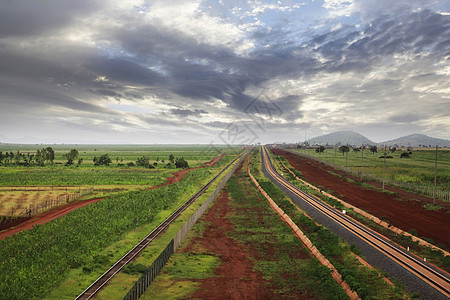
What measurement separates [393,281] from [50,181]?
271 ft

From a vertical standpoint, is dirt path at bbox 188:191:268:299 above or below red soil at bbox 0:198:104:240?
above

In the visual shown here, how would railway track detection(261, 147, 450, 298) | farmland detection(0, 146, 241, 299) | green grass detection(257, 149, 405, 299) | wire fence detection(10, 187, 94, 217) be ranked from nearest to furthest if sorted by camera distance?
green grass detection(257, 149, 405, 299) → farmland detection(0, 146, 241, 299) → railway track detection(261, 147, 450, 298) → wire fence detection(10, 187, 94, 217)

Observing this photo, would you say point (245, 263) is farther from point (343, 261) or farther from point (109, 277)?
point (109, 277)

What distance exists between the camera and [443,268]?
882 inches

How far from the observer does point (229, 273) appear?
22469 millimetres

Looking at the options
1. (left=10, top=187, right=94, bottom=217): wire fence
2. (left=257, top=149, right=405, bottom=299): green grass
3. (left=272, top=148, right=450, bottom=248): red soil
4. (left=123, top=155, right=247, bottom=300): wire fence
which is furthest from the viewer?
(left=10, top=187, right=94, bottom=217): wire fence

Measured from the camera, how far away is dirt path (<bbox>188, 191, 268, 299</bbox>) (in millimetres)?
19172

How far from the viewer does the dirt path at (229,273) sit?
62.9ft

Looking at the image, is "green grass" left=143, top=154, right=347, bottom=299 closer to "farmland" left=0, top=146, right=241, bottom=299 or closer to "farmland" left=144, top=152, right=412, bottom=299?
"farmland" left=144, top=152, right=412, bottom=299

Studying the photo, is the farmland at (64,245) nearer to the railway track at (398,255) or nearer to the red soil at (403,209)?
the railway track at (398,255)

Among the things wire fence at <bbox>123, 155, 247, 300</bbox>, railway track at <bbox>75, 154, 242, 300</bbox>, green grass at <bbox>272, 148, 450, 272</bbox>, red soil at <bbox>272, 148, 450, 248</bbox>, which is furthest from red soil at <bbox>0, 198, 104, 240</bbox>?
red soil at <bbox>272, 148, 450, 248</bbox>

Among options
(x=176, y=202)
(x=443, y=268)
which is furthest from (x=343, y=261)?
(x=176, y=202)

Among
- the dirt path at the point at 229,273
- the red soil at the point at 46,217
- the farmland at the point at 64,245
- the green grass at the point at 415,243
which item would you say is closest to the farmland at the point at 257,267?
the dirt path at the point at 229,273

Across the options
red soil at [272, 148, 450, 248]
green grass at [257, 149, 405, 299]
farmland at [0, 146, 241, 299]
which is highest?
red soil at [272, 148, 450, 248]
